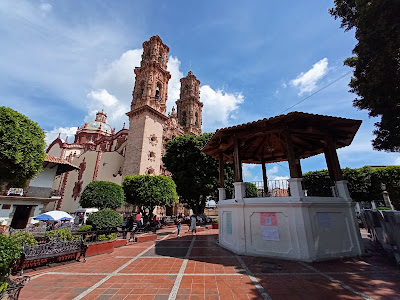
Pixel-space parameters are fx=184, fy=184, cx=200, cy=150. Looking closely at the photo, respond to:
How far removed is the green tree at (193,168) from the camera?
21.0 m

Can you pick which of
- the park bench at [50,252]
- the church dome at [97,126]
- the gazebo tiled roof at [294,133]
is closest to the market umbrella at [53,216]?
the park bench at [50,252]

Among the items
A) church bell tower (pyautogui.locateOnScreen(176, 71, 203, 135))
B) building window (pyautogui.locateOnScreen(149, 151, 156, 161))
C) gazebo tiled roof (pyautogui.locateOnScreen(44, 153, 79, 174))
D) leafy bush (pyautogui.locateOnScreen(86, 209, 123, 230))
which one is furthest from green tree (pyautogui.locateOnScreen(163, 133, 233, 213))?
church bell tower (pyautogui.locateOnScreen(176, 71, 203, 135))

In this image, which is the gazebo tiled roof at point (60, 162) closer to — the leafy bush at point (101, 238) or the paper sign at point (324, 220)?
the leafy bush at point (101, 238)

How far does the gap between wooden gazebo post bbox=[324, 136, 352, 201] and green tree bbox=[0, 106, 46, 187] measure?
14.6m

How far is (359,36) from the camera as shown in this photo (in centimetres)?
761

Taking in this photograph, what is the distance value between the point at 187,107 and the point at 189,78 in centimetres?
823

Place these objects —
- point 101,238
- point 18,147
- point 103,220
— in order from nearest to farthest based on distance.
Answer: point 18,147
point 101,238
point 103,220

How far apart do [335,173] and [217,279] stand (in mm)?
6813

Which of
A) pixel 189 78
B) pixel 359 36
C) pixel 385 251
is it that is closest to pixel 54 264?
pixel 385 251

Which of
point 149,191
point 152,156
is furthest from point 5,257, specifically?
point 152,156

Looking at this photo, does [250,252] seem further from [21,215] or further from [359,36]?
[21,215]

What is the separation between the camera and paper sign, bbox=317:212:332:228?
6.95 m

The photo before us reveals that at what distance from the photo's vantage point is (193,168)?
2161 centimetres

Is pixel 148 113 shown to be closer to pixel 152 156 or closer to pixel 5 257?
pixel 152 156
